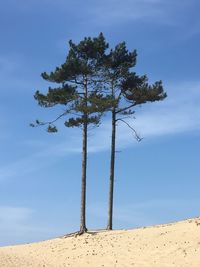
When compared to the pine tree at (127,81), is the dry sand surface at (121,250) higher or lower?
lower

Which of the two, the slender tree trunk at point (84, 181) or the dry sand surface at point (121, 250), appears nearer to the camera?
the dry sand surface at point (121, 250)

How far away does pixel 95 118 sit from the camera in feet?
146

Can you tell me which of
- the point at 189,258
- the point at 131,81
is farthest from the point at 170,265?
the point at 131,81

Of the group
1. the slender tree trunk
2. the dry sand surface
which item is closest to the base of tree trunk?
the slender tree trunk

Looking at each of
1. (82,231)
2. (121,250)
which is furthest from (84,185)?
(121,250)

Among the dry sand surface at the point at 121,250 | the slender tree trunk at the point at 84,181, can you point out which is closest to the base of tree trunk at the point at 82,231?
the slender tree trunk at the point at 84,181

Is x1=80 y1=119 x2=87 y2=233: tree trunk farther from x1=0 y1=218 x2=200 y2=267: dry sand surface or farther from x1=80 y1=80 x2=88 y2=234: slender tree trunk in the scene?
x1=0 y1=218 x2=200 y2=267: dry sand surface

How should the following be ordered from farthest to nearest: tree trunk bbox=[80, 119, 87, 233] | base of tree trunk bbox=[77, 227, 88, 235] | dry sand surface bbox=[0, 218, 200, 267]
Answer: tree trunk bbox=[80, 119, 87, 233], base of tree trunk bbox=[77, 227, 88, 235], dry sand surface bbox=[0, 218, 200, 267]

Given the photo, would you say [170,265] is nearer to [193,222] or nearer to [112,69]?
[193,222]

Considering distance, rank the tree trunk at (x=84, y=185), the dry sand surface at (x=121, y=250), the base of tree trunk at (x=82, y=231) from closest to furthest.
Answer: the dry sand surface at (x=121, y=250) < the base of tree trunk at (x=82, y=231) < the tree trunk at (x=84, y=185)

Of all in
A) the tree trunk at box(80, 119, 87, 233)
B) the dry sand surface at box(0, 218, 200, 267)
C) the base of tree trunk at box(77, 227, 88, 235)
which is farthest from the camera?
the tree trunk at box(80, 119, 87, 233)

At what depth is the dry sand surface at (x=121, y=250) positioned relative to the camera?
3220 cm

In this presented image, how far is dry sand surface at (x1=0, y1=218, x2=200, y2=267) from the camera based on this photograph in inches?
1268

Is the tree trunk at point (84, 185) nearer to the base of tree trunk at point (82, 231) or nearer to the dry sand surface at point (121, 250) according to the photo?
the base of tree trunk at point (82, 231)
